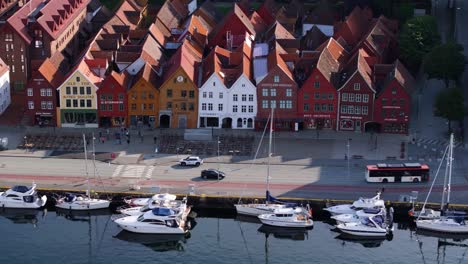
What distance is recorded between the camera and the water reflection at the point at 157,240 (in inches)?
4194

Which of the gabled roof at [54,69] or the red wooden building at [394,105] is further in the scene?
the gabled roof at [54,69]

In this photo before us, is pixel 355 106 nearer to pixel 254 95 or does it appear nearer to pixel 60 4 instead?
pixel 254 95

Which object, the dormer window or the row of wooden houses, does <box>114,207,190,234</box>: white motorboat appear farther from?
the dormer window

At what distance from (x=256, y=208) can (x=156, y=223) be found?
12956 mm

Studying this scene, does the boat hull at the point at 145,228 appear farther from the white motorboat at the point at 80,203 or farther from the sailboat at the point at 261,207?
the sailboat at the point at 261,207

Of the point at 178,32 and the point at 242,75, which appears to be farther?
the point at 178,32

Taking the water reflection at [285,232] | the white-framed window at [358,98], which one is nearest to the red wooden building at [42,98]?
the water reflection at [285,232]

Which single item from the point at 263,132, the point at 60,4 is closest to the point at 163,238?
the point at 263,132

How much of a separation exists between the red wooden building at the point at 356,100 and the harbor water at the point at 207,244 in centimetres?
3065

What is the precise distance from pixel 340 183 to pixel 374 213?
1052 cm

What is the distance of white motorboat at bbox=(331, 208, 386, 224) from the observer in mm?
109562

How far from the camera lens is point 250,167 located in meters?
125

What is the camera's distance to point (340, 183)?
119375 mm

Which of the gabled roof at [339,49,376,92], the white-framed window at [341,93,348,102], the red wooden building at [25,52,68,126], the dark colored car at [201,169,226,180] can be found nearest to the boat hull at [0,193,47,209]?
the dark colored car at [201,169,226,180]
